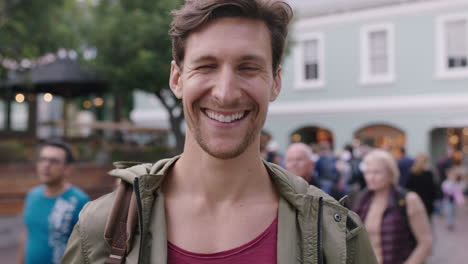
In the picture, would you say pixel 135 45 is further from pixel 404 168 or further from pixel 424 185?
pixel 424 185

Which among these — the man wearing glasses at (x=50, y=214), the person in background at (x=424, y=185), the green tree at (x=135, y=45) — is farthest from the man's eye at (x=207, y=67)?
the green tree at (x=135, y=45)

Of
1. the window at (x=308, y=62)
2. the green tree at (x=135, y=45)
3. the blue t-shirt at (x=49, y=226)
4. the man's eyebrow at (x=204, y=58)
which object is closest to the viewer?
the man's eyebrow at (x=204, y=58)

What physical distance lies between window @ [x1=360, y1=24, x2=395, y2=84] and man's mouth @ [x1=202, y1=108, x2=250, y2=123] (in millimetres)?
16055

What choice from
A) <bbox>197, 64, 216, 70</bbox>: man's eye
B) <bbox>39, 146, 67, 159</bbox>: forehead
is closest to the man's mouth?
<bbox>197, 64, 216, 70</bbox>: man's eye

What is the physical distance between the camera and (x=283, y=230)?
1.70 m

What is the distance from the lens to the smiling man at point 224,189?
1638 mm

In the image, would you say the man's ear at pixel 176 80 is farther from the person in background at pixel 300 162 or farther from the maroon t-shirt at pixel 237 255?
the person in background at pixel 300 162

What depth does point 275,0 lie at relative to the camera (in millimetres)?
1752

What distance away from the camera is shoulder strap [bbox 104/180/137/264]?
1.56 meters

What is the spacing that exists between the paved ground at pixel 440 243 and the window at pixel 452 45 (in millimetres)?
5651

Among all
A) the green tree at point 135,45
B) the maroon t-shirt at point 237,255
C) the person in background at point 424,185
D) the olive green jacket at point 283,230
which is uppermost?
the green tree at point 135,45

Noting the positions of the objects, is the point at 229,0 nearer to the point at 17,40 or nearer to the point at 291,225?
the point at 291,225

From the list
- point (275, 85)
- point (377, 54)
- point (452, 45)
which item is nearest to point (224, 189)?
point (275, 85)

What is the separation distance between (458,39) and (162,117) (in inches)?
494
